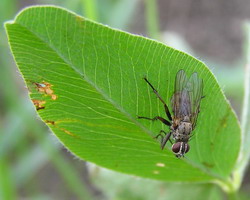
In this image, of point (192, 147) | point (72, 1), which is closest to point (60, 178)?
point (72, 1)

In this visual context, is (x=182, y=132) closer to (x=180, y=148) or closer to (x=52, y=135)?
(x=180, y=148)

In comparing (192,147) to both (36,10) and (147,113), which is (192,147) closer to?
(147,113)

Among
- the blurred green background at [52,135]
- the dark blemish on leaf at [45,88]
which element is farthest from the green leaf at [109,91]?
the blurred green background at [52,135]

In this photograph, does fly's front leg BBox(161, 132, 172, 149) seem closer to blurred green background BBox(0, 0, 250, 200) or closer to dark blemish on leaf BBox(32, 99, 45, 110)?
blurred green background BBox(0, 0, 250, 200)

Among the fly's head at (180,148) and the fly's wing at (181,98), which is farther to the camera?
the fly's head at (180,148)

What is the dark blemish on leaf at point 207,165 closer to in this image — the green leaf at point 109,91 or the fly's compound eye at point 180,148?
the green leaf at point 109,91

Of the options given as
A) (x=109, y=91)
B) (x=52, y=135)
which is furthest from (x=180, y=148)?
(x=52, y=135)
